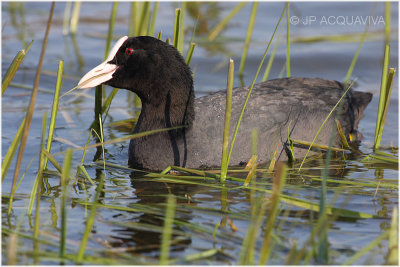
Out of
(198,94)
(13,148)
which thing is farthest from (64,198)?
(198,94)

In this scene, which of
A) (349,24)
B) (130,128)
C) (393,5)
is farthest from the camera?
(393,5)

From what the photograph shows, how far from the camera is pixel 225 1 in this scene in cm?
1047

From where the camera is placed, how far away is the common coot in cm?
473

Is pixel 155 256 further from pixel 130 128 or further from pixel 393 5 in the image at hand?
pixel 393 5

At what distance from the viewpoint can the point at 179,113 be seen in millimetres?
4855

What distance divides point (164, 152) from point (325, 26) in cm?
517

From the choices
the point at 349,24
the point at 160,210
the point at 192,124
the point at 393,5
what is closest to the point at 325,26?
the point at 349,24

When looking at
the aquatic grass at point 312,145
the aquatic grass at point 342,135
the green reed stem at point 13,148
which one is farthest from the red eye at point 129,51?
the aquatic grass at point 342,135

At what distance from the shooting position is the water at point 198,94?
338 cm

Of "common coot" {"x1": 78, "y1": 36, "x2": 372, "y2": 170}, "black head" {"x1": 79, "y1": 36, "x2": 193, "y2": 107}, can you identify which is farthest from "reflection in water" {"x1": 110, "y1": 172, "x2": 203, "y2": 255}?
"black head" {"x1": 79, "y1": 36, "x2": 193, "y2": 107}

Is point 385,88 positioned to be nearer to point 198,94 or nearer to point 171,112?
point 171,112

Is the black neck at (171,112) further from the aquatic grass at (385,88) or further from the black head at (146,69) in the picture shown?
the aquatic grass at (385,88)

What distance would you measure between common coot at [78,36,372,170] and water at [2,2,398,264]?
385 mm

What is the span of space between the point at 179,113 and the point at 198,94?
2307 mm
